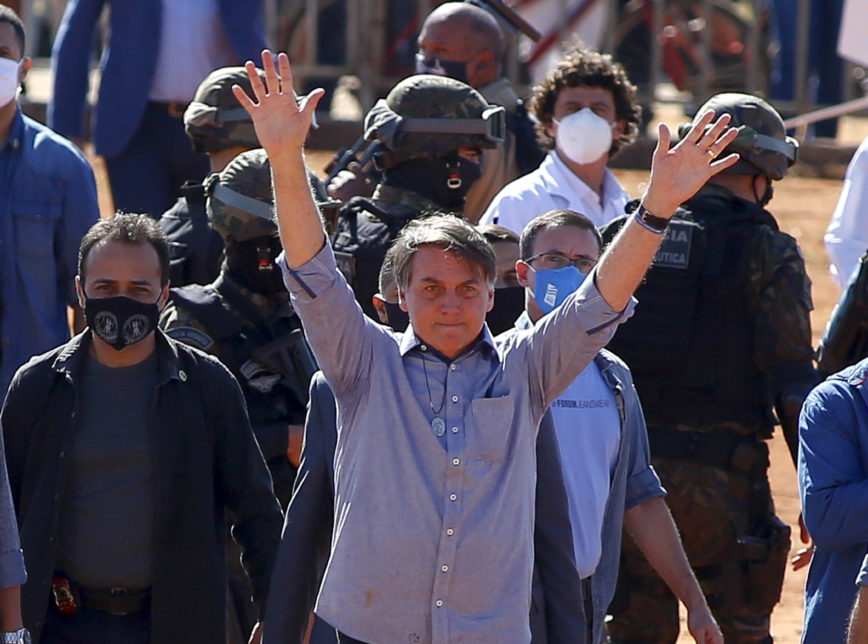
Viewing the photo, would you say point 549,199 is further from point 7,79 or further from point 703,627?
point 703,627

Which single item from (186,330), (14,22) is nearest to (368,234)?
(186,330)

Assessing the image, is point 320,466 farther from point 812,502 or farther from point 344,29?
point 344,29

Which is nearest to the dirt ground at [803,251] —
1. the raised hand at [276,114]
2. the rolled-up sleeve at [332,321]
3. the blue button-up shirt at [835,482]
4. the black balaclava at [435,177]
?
the black balaclava at [435,177]

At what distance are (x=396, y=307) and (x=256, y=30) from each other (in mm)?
3701

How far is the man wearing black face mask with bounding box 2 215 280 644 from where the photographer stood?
4406mm

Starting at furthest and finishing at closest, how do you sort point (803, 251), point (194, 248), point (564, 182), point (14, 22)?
point (803, 251) → point (564, 182) → point (14, 22) → point (194, 248)

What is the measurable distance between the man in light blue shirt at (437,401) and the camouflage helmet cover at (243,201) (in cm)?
118

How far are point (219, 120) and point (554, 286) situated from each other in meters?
1.95

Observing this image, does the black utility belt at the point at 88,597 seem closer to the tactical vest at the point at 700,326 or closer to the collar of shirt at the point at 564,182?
the tactical vest at the point at 700,326

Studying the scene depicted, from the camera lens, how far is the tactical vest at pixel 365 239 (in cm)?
564

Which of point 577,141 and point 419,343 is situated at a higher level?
point 577,141

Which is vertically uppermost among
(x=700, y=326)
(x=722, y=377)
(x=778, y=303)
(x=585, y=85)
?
(x=585, y=85)

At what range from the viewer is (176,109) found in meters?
7.87

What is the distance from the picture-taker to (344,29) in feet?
53.6
